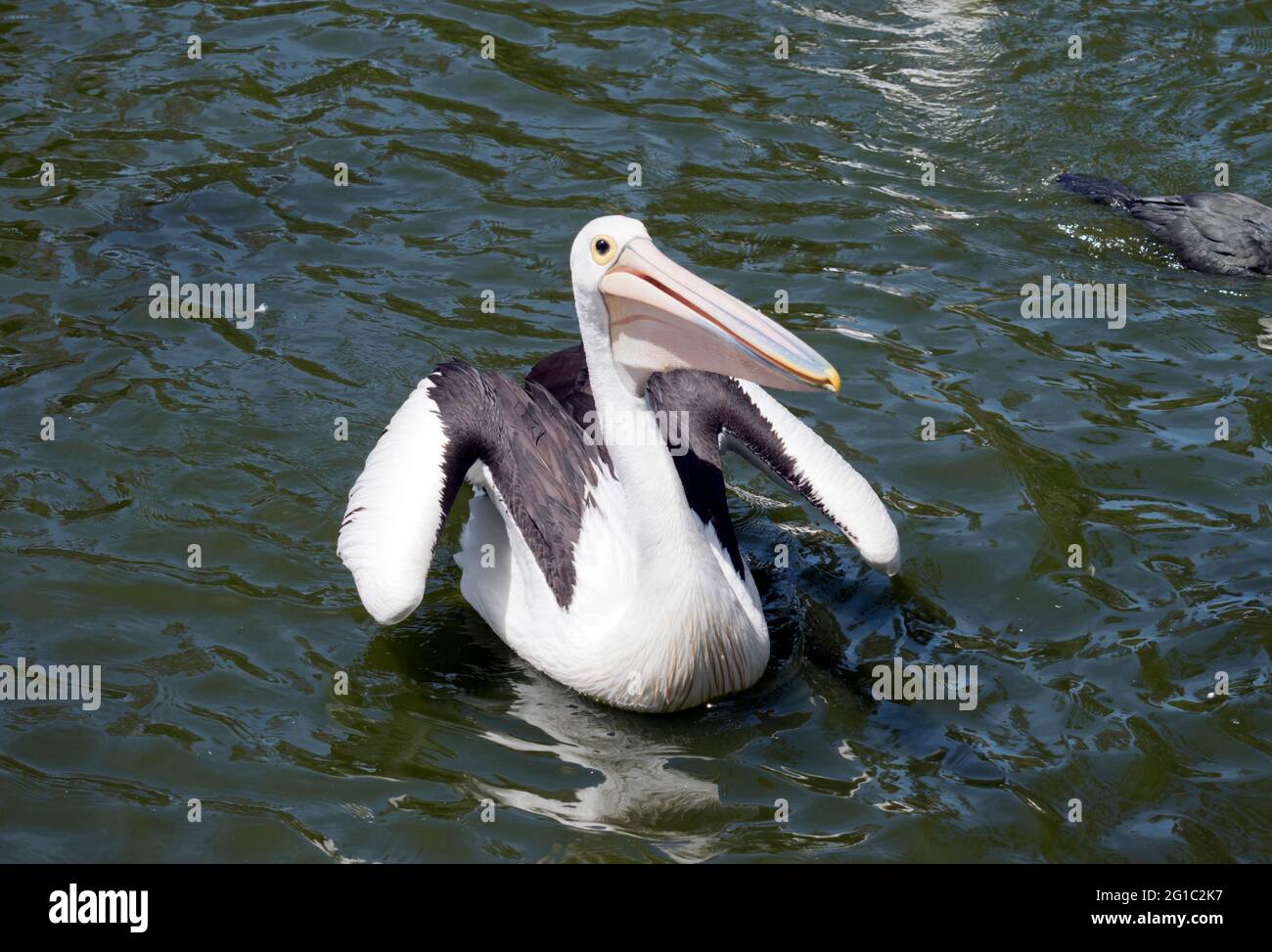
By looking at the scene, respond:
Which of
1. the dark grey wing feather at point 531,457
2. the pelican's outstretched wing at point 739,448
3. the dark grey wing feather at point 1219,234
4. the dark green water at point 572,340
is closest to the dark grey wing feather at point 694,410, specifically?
the pelican's outstretched wing at point 739,448

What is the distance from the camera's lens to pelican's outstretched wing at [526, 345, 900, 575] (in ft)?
19.2

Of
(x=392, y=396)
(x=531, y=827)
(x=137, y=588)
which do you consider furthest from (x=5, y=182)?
(x=531, y=827)

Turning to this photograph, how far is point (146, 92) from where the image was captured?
999 centimetres

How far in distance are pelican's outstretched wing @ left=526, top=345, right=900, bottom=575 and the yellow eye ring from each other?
1.09 metres

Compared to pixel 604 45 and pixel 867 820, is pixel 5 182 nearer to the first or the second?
pixel 604 45

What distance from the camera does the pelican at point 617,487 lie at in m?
5.00

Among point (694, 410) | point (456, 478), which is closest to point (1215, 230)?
point (694, 410)

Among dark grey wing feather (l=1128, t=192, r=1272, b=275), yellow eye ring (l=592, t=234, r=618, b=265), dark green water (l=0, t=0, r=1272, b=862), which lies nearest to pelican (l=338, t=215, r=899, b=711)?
yellow eye ring (l=592, t=234, r=618, b=265)

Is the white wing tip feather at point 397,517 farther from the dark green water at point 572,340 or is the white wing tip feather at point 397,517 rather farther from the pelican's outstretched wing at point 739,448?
the pelican's outstretched wing at point 739,448

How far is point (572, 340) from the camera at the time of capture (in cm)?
797

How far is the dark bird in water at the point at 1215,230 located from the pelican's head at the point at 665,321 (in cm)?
487

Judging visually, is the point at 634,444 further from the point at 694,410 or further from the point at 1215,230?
the point at 1215,230

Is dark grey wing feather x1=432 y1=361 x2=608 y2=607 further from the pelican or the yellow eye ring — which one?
the yellow eye ring

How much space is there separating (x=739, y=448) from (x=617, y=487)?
0.84 metres
